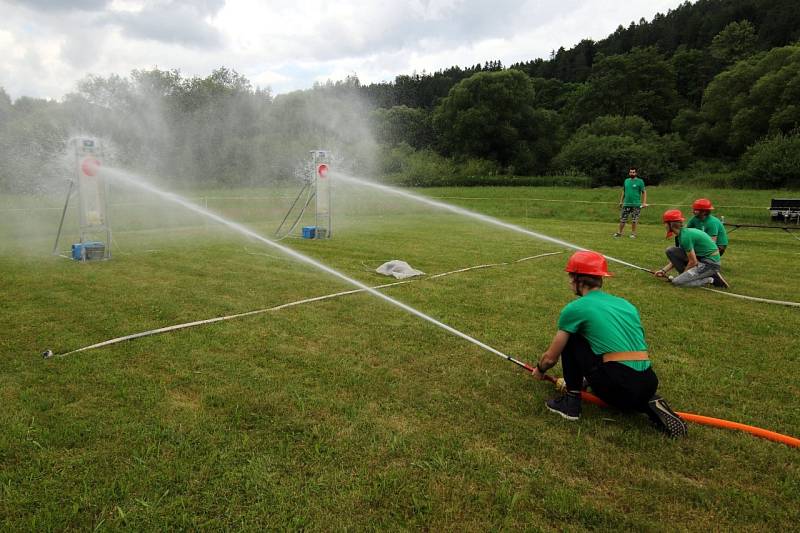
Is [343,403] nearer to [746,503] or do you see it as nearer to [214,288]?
[746,503]

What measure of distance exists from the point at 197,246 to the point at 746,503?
13.8 metres

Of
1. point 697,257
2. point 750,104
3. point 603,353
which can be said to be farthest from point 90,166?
point 750,104

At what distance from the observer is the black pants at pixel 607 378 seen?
410 centimetres

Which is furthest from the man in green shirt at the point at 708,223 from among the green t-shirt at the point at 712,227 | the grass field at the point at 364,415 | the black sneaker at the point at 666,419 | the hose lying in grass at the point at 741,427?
the black sneaker at the point at 666,419

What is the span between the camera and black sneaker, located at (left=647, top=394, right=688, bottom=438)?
4035 millimetres

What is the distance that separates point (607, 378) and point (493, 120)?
6696 cm

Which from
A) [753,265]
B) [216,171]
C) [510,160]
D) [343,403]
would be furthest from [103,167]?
[510,160]

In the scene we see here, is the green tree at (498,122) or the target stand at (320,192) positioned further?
the green tree at (498,122)

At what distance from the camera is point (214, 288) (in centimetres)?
909

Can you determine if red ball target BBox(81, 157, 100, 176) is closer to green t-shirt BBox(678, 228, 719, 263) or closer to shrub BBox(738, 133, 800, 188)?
green t-shirt BBox(678, 228, 719, 263)

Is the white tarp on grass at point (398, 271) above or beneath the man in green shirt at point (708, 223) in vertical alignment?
beneath

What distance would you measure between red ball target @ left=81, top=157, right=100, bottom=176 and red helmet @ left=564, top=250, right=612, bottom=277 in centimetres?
1239

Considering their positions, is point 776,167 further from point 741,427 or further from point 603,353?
point 603,353

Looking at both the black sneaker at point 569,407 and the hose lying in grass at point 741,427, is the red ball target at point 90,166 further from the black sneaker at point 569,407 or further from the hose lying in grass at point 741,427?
the hose lying in grass at point 741,427
